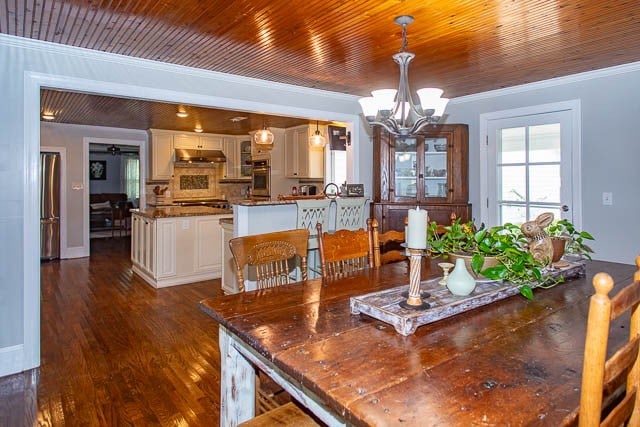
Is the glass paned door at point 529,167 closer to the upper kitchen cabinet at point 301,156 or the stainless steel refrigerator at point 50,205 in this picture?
the upper kitchen cabinet at point 301,156

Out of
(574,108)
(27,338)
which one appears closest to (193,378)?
(27,338)

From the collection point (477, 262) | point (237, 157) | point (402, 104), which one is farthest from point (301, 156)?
point (477, 262)

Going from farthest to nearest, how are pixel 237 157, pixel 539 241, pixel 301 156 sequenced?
pixel 237 157, pixel 301 156, pixel 539 241

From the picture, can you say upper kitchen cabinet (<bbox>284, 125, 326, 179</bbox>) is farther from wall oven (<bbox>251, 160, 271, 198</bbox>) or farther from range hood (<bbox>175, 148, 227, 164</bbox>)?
range hood (<bbox>175, 148, 227, 164</bbox>)

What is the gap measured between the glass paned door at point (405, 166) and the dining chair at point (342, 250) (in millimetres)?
2270

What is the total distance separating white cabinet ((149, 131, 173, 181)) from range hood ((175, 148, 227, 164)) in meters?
0.17

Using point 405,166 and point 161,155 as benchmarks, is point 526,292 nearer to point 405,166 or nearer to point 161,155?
point 405,166

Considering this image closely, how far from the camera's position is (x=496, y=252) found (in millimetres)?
1682

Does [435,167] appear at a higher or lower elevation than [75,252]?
higher

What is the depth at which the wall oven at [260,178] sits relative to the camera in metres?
7.23

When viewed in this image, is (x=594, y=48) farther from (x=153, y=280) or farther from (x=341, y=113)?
(x=153, y=280)

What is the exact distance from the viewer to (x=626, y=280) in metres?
1.95

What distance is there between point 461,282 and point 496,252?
0.28 metres

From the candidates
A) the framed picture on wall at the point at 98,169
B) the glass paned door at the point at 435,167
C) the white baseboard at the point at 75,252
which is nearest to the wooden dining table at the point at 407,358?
the glass paned door at the point at 435,167
